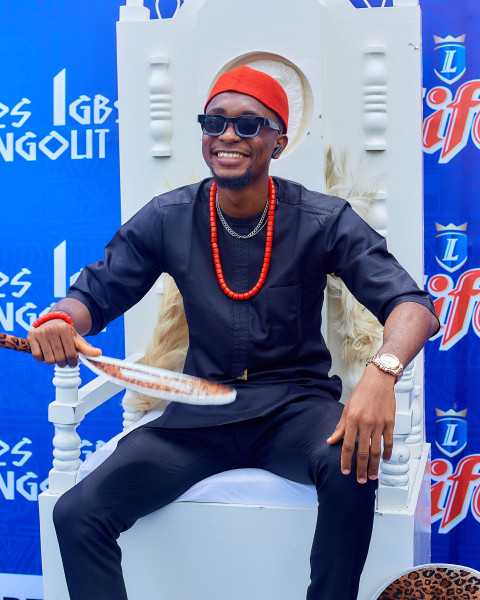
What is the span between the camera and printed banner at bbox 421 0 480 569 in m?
3.00

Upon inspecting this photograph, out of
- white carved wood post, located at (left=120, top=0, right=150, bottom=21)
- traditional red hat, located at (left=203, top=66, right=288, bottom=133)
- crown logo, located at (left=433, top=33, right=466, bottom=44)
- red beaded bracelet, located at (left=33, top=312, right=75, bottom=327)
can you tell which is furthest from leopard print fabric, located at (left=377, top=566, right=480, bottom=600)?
white carved wood post, located at (left=120, top=0, right=150, bottom=21)

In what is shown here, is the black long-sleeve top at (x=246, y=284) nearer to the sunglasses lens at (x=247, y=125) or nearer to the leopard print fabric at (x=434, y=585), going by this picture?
the sunglasses lens at (x=247, y=125)

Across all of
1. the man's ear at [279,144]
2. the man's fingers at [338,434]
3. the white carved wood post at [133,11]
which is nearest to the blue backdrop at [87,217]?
the white carved wood post at [133,11]

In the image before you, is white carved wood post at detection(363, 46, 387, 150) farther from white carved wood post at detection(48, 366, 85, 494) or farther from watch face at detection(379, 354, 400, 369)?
white carved wood post at detection(48, 366, 85, 494)

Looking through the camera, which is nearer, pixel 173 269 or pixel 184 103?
pixel 173 269

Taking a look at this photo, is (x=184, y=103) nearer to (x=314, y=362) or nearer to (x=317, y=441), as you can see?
(x=314, y=362)

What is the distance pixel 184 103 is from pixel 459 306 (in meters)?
1.21

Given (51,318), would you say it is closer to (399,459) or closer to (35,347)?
(35,347)

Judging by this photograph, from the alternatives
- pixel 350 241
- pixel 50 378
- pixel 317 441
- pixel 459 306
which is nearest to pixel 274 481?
pixel 317 441

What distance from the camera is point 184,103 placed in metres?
2.98

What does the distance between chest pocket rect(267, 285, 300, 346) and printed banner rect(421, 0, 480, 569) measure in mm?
899

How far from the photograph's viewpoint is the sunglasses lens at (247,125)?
2311 millimetres

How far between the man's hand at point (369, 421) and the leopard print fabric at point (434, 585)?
422mm

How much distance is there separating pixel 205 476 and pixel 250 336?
397 millimetres
